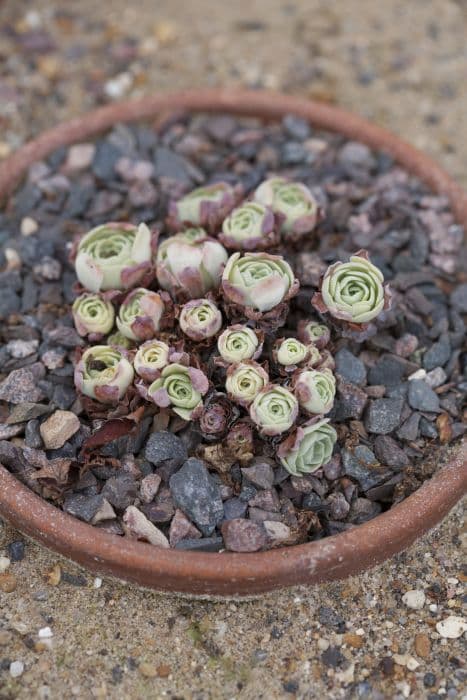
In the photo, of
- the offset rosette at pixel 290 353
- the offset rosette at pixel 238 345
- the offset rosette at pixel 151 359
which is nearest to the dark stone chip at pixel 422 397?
the offset rosette at pixel 290 353

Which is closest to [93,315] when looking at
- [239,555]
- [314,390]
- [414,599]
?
[314,390]

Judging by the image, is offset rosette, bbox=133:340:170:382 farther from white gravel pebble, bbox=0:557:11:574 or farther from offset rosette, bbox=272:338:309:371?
white gravel pebble, bbox=0:557:11:574

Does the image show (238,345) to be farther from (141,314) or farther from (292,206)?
(292,206)

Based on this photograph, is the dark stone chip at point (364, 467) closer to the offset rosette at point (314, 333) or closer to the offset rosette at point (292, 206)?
the offset rosette at point (314, 333)

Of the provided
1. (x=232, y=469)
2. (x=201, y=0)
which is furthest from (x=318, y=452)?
(x=201, y=0)

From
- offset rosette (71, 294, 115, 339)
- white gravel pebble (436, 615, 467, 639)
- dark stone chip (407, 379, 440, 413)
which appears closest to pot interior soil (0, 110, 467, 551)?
dark stone chip (407, 379, 440, 413)

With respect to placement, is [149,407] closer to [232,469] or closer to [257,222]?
[232,469]
